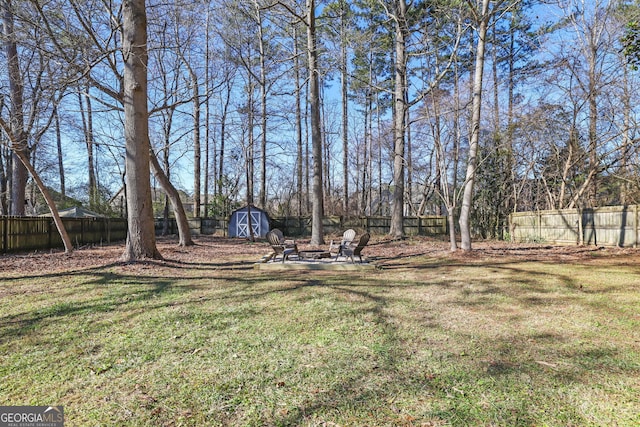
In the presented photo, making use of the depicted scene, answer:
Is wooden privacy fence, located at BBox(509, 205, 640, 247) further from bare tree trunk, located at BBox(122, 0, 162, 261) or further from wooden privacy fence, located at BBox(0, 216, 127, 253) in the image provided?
wooden privacy fence, located at BBox(0, 216, 127, 253)

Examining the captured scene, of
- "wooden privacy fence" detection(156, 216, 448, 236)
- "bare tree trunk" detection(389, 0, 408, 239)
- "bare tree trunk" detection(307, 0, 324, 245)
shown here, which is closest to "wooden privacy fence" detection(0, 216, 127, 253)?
"wooden privacy fence" detection(156, 216, 448, 236)

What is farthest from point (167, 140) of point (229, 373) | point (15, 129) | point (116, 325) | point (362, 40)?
point (229, 373)

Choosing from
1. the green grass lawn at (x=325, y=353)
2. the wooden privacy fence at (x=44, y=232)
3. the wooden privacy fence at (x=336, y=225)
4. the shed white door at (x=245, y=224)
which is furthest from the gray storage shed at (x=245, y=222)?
the green grass lawn at (x=325, y=353)

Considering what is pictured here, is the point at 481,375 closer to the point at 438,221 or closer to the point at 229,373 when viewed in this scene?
the point at 229,373

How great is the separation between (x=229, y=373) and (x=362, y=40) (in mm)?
13617

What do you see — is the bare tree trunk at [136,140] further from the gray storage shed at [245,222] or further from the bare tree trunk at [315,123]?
the gray storage shed at [245,222]

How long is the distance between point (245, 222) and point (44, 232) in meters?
11.0

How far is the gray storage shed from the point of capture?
2256cm

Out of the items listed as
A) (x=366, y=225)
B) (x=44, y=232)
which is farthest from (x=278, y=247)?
(x=366, y=225)

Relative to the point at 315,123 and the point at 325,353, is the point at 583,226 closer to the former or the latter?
the point at 315,123

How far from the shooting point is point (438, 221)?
21.3m

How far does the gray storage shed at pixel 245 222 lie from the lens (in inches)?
888

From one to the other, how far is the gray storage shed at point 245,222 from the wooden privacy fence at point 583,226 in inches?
544

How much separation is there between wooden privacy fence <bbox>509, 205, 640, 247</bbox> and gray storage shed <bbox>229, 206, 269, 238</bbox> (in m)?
13.8
